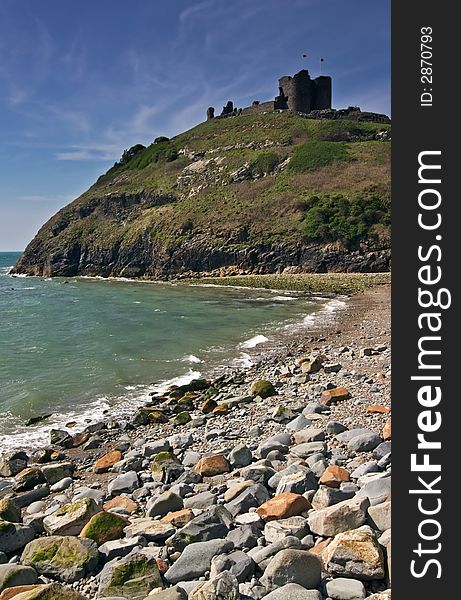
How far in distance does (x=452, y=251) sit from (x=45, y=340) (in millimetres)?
25879

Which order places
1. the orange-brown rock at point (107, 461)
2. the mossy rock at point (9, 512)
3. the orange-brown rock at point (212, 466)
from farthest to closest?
1. the orange-brown rock at point (107, 461)
2. the orange-brown rock at point (212, 466)
3. the mossy rock at point (9, 512)

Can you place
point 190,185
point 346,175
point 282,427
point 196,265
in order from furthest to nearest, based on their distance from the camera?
point 190,185 → point 346,175 → point 196,265 → point 282,427

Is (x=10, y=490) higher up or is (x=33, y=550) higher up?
(x=33, y=550)

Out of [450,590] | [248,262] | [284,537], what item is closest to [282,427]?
[284,537]

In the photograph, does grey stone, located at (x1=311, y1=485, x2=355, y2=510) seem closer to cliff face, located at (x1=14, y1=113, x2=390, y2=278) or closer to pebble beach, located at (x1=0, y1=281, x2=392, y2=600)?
pebble beach, located at (x1=0, y1=281, x2=392, y2=600)

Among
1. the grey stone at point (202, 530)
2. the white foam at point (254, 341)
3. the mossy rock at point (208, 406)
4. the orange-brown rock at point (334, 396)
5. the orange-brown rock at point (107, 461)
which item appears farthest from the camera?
the white foam at point (254, 341)

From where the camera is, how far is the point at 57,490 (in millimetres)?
9094

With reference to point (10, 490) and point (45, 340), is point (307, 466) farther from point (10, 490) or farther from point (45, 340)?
point (45, 340)

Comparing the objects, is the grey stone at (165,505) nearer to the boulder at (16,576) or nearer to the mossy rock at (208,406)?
the boulder at (16,576)

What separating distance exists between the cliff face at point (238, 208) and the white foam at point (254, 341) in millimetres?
41502

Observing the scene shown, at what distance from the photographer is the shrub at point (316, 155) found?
87.1 meters

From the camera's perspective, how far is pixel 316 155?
3519 inches

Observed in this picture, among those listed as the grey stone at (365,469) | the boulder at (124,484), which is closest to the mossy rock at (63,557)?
the boulder at (124,484)

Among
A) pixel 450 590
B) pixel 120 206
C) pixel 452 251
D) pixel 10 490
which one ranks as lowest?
pixel 10 490
